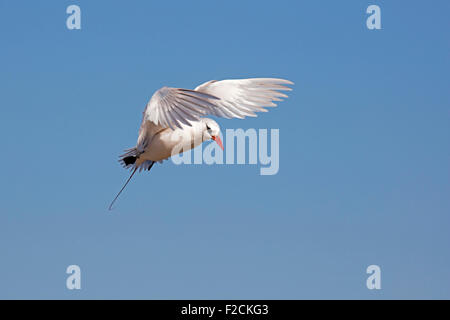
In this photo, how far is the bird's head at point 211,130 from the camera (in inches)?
378

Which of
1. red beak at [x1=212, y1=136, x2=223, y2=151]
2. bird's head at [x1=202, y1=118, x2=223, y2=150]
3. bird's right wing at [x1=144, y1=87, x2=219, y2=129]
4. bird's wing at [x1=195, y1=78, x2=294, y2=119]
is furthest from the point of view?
red beak at [x1=212, y1=136, x2=223, y2=151]

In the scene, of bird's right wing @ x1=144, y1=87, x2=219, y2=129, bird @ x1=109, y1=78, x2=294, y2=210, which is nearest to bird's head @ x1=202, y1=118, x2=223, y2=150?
bird @ x1=109, y1=78, x2=294, y2=210

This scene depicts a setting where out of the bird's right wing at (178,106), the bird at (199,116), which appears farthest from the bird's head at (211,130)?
the bird's right wing at (178,106)

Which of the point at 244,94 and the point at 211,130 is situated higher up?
the point at 244,94

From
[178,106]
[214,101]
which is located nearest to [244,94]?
[214,101]

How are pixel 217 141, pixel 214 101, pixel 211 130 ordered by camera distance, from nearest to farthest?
pixel 214 101 → pixel 211 130 → pixel 217 141

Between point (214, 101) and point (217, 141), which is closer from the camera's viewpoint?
point (214, 101)

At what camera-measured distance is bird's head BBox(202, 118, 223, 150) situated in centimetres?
960

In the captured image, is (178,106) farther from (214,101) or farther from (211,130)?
(211,130)

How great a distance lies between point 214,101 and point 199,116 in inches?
20.0

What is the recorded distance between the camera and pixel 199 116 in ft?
28.6

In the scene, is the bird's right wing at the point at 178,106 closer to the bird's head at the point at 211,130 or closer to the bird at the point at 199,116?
the bird at the point at 199,116

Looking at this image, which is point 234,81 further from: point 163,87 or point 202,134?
point 163,87

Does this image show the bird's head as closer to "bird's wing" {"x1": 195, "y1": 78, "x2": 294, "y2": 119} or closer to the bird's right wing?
"bird's wing" {"x1": 195, "y1": 78, "x2": 294, "y2": 119}
